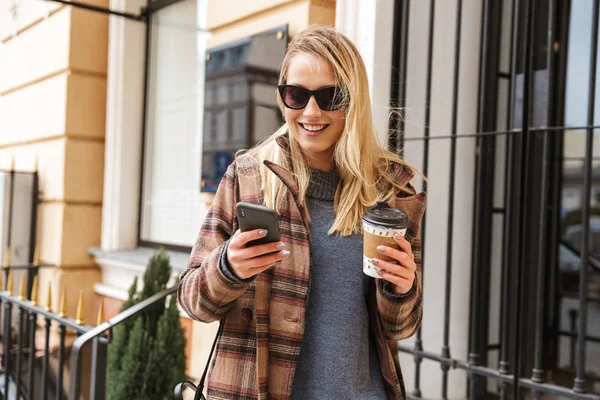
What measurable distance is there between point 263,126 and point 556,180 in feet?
6.09

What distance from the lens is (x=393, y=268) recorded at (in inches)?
54.2

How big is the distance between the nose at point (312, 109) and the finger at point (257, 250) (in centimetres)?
42

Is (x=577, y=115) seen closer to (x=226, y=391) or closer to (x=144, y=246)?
(x=226, y=391)

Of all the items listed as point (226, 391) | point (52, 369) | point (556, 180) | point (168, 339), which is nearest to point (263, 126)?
point (168, 339)

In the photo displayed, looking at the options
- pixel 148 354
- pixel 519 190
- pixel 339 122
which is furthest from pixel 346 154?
pixel 148 354

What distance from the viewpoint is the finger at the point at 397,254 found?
1353 millimetres

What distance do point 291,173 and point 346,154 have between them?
17cm

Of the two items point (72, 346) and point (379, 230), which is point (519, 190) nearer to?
point (379, 230)

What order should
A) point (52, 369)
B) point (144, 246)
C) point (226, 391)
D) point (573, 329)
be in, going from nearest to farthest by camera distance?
point (226, 391)
point (573, 329)
point (52, 369)
point (144, 246)

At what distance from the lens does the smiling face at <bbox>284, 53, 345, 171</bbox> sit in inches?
62.5

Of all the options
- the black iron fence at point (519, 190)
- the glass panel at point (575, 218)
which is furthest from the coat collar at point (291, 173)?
the glass panel at point (575, 218)

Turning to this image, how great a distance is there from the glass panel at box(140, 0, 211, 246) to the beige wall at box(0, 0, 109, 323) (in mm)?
491

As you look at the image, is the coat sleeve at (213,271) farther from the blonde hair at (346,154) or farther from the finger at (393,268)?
the finger at (393,268)

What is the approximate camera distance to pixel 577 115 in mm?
3408
